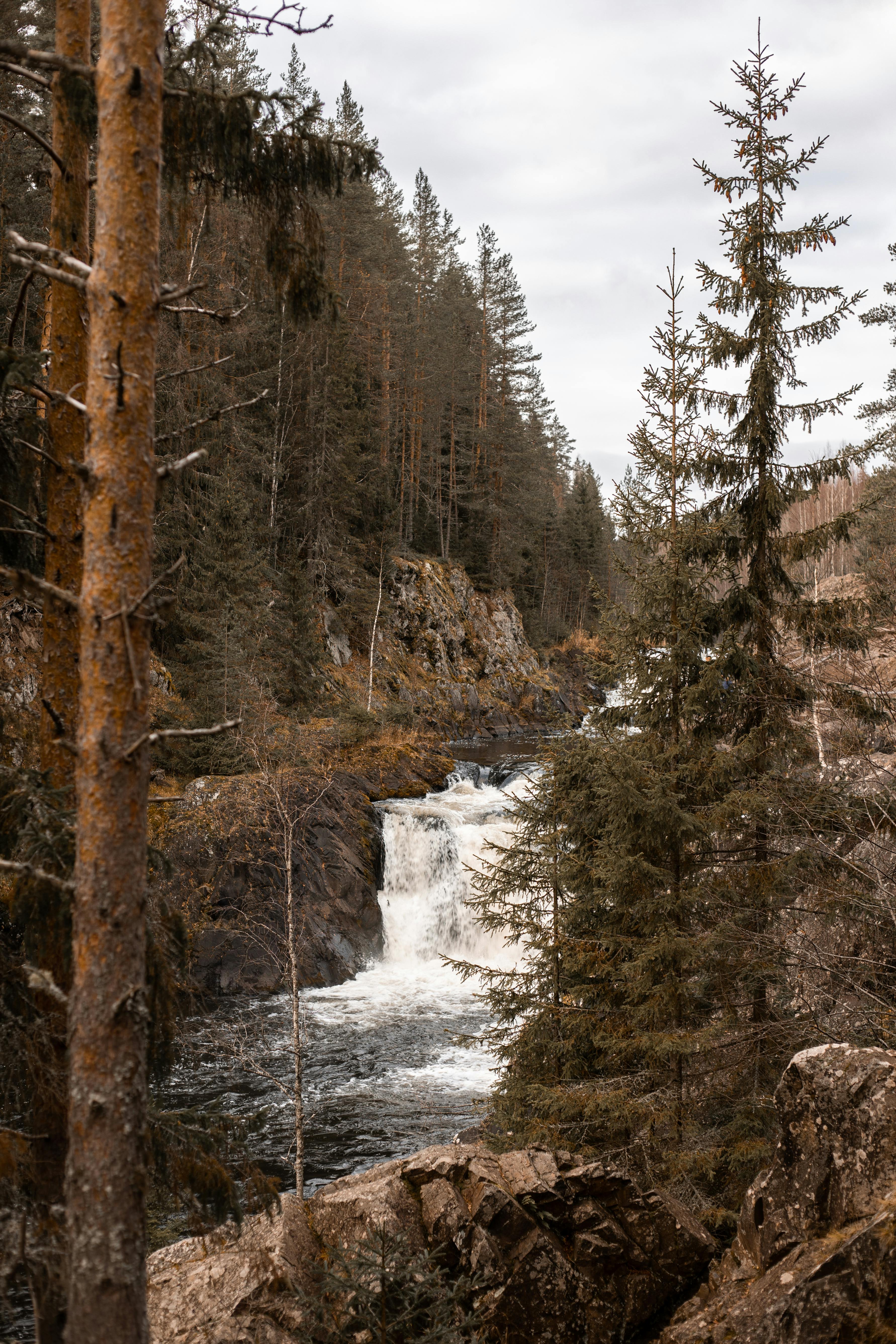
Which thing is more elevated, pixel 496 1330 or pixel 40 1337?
pixel 40 1337

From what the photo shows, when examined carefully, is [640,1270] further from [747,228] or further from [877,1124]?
[747,228]

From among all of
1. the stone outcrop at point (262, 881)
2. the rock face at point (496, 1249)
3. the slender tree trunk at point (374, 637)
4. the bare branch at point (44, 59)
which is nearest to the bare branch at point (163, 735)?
the bare branch at point (44, 59)

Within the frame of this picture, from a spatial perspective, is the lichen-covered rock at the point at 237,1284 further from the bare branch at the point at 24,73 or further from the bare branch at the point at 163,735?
the bare branch at the point at 24,73

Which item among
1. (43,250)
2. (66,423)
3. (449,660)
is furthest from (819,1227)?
(449,660)

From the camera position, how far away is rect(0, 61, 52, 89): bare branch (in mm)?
3914

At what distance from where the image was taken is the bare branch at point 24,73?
12.8ft

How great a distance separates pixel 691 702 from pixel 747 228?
5.60 meters

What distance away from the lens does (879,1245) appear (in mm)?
4484

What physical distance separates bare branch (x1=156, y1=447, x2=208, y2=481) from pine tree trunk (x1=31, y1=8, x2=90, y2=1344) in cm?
101

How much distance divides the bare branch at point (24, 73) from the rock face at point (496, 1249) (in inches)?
261

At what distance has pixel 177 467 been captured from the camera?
3.65 meters

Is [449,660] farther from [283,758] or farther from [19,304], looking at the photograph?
[19,304]

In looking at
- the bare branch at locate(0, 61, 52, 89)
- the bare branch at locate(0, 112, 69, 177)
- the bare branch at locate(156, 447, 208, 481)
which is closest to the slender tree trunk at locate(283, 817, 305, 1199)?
the bare branch at locate(156, 447, 208, 481)

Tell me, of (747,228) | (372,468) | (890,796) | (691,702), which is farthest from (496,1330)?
(372,468)
